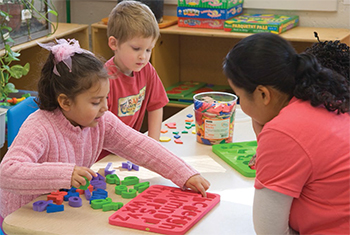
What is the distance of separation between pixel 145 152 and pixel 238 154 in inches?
13.1

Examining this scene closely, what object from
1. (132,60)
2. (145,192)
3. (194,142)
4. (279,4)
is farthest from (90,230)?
(279,4)

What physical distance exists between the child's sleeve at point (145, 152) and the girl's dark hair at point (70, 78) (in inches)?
6.4

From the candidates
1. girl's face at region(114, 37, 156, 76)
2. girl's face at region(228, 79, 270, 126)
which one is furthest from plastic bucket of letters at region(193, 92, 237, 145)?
girl's face at region(228, 79, 270, 126)

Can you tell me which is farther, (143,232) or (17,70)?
(17,70)

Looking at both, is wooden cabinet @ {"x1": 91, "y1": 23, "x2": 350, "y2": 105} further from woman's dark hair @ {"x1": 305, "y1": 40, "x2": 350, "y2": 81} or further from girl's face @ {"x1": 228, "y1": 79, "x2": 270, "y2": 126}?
girl's face @ {"x1": 228, "y1": 79, "x2": 270, "y2": 126}

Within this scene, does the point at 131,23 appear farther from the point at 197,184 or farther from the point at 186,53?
the point at 186,53

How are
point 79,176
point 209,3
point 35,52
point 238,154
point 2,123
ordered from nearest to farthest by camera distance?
point 79,176, point 238,154, point 2,123, point 209,3, point 35,52

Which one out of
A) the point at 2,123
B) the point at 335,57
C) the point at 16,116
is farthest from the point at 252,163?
the point at 2,123

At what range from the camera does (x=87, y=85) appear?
1353 mm

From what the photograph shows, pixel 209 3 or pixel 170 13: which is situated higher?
pixel 209 3

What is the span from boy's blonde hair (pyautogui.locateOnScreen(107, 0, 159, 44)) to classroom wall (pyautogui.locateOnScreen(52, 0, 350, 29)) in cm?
145

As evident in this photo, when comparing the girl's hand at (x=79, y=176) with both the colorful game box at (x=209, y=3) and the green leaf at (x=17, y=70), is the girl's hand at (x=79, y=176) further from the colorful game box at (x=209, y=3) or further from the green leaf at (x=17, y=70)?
the colorful game box at (x=209, y=3)

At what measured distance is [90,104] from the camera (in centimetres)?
136

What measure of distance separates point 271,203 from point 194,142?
2.40 feet
